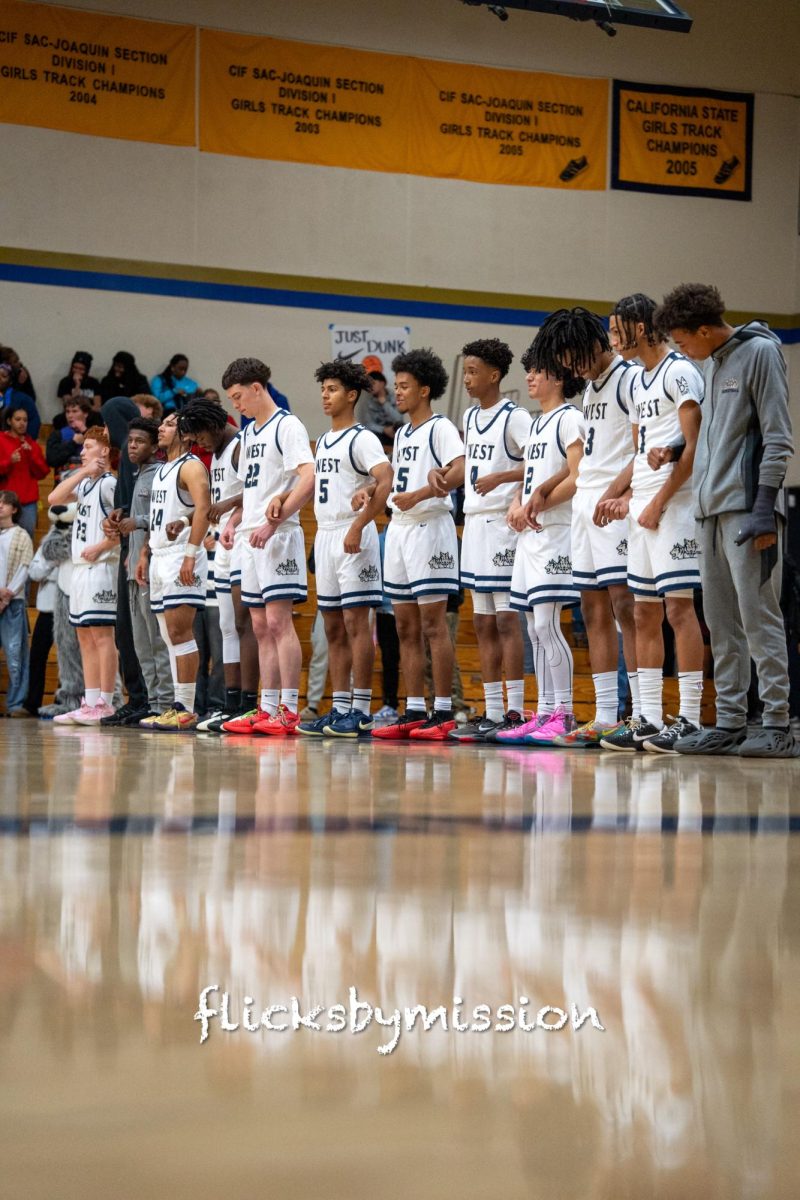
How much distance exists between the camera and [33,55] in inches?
636

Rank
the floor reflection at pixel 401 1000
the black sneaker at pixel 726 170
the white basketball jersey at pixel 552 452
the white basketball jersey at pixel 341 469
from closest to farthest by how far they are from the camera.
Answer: the floor reflection at pixel 401 1000 < the white basketball jersey at pixel 552 452 < the white basketball jersey at pixel 341 469 < the black sneaker at pixel 726 170

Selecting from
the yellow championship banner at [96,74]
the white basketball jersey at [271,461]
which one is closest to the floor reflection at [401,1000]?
the white basketball jersey at [271,461]

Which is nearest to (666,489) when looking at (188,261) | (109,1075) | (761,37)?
(109,1075)

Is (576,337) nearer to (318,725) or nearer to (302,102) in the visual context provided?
(318,725)

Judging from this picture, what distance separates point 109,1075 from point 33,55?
17.1 metres

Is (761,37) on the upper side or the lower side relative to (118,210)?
upper

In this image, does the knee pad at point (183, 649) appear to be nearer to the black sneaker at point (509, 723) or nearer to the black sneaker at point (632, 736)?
the black sneaker at point (509, 723)

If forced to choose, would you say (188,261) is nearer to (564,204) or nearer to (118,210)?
(118,210)

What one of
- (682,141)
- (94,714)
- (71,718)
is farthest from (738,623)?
(682,141)

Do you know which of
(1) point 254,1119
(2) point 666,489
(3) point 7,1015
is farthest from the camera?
(2) point 666,489

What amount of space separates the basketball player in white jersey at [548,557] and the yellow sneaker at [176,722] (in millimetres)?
2100

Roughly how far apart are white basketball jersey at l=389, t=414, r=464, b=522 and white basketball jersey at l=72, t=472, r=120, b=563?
2.78 metres

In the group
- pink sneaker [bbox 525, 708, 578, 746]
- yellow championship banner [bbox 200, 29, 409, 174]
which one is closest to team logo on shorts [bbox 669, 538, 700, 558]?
pink sneaker [bbox 525, 708, 578, 746]

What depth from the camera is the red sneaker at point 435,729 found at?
6.86 m
